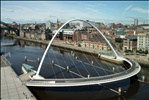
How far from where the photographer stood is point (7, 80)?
18.5m

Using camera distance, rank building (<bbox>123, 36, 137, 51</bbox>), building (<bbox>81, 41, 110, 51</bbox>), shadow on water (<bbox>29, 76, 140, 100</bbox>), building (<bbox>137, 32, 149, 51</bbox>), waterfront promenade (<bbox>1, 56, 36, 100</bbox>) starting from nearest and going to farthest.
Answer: waterfront promenade (<bbox>1, 56, 36, 100</bbox>), shadow on water (<bbox>29, 76, 140, 100</bbox>), building (<bbox>137, 32, 149, 51</bbox>), building (<bbox>123, 36, 137, 51</bbox>), building (<bbox>81, 41, 110, 51</bbox>)

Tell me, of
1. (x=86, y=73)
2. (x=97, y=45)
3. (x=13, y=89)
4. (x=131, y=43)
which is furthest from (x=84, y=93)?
(x=97, y=45)

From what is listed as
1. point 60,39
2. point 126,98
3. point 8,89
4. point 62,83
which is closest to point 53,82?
point 62,83

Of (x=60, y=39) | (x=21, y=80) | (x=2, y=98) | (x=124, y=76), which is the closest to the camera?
(x=2, y=98)

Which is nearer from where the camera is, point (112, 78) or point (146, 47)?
point (112, 78)

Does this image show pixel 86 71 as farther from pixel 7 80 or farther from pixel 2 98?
pixel 2 98

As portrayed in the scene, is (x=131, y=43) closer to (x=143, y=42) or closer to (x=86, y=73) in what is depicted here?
(x=143, y=42)

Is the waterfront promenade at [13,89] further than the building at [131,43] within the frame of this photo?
No

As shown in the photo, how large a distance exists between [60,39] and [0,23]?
63.8 meters

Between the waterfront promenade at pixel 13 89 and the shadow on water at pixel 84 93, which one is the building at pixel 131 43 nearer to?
the shadow on water at pixel 84 93

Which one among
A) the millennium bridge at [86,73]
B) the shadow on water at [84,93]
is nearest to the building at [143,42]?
the millennium bridge at [86,73]

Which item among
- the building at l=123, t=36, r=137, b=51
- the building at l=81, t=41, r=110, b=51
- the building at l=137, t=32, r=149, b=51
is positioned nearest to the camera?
the building at l=137, t=32, r=149, b=51

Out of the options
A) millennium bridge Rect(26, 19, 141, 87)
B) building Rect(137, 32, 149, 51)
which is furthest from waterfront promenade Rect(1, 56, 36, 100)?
building Rect(137, 32, 149, 51)

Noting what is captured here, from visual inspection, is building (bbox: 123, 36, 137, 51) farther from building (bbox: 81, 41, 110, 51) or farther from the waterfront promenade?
the waterfront promenade
